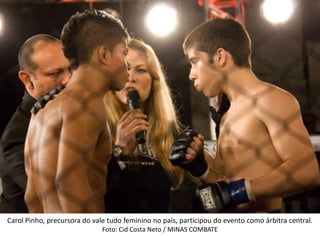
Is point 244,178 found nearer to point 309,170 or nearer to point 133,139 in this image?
point 309,170

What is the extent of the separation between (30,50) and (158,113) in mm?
359

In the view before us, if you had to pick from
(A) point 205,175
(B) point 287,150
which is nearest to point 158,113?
(A) point 205,175

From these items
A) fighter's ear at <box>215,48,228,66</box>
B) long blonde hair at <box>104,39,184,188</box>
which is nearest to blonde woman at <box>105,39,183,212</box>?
long blonde hair at <box>104,39,184,188</box>

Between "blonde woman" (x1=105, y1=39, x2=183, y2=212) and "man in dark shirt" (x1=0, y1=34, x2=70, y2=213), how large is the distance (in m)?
0.15

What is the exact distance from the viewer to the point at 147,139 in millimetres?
1179

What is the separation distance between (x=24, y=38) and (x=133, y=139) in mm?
375

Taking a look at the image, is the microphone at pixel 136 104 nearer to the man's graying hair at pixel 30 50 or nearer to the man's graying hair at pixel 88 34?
the man's graying hair at pixel 88 34

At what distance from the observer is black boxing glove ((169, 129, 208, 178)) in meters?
1.16

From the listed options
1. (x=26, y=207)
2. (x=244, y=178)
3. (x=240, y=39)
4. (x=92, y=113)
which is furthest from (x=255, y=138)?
(x=26, y=207)

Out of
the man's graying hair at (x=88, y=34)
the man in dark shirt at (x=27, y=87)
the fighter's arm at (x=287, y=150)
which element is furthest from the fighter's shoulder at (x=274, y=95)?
the man in dark shirt at (x=27, y=87)

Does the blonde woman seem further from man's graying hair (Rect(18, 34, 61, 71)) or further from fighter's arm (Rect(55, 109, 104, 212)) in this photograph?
man's graying hair (Rect(18, 34, 61, 71))

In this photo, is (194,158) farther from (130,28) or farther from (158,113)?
(130,28)

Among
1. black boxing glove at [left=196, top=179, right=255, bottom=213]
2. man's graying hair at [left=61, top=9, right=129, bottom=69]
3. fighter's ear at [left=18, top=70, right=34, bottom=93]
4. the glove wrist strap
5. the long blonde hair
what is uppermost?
man's graying hair at [left=61, top=9, right=129, bottom=69]

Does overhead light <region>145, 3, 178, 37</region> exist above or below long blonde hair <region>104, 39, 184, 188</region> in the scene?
above
